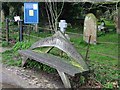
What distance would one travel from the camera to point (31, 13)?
11.8 meters

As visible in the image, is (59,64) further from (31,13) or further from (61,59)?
(31,13)

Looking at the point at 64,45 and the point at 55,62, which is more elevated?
the point at 64,45

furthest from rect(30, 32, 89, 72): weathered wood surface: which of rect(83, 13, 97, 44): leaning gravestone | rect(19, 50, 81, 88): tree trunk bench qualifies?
rect(83, 13, 97, 44): leaning gravestone

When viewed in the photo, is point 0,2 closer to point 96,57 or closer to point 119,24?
point 119,24

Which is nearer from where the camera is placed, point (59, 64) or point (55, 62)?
point (59, 64)

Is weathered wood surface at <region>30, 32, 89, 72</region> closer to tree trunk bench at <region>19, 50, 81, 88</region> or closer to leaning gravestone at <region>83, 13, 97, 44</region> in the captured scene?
tree trunk bench at <region>19, 50, 81, 88</region>

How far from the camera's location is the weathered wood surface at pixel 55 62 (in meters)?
4.96

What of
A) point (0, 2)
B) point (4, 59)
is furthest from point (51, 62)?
point (0, 2)

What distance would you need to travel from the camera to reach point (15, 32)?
38.1ft

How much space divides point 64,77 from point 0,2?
1148cm

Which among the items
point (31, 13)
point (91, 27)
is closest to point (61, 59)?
point (91, 27)

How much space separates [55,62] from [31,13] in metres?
6.66

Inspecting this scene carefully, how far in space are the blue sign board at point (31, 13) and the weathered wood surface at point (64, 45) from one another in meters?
5.48

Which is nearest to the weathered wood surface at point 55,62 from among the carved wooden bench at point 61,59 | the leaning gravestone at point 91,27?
the carved wooden bench at point 61,59
